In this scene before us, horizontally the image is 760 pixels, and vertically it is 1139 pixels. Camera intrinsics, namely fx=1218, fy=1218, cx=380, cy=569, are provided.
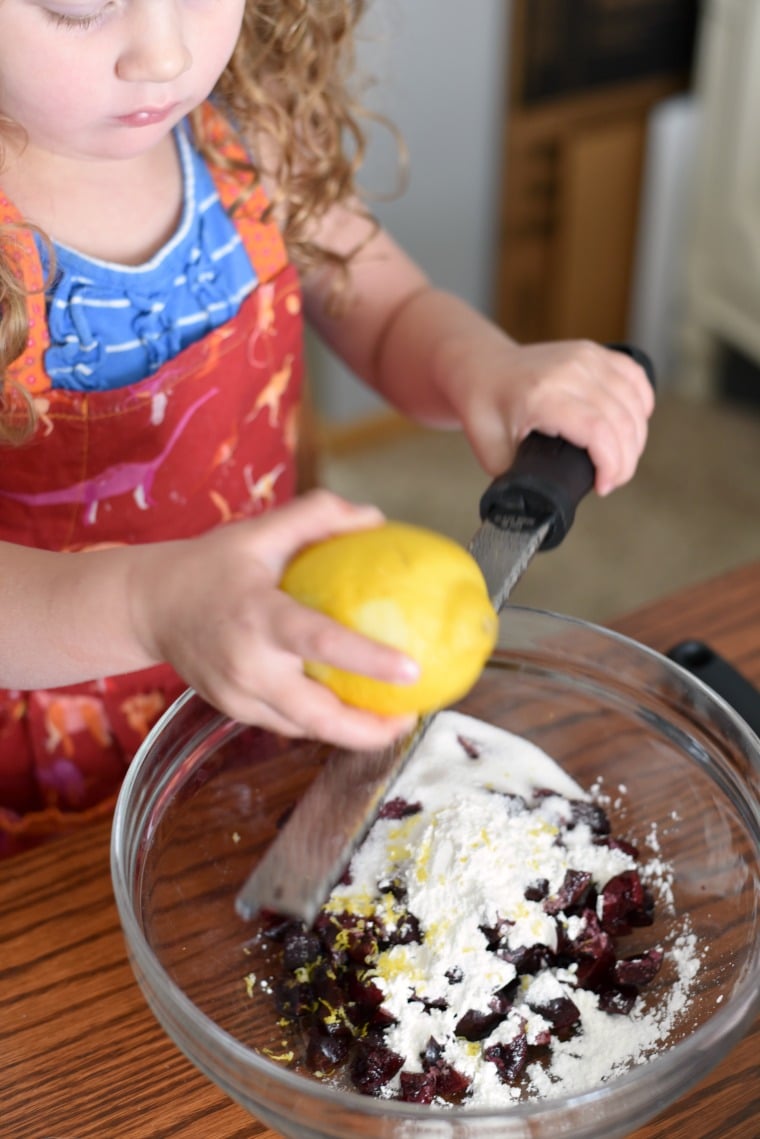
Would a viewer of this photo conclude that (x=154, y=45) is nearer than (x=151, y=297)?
Yes

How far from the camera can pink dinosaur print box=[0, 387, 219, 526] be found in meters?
0.95

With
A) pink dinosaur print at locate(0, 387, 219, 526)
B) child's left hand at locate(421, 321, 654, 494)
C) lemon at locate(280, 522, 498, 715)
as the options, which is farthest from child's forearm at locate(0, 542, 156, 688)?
child's left hand at locate(421, 321, 654, 494)

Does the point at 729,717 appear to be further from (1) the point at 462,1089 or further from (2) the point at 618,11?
(2) the point at 618,11

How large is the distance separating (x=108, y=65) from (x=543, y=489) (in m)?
0.36

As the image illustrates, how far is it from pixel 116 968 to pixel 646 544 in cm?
182

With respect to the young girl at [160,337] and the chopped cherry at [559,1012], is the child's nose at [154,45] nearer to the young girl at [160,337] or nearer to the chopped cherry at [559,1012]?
the young girl at [160,337]

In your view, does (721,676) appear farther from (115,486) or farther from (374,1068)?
(115,486)

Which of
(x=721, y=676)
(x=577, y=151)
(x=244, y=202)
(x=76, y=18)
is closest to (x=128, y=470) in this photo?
(x=244, y=202)

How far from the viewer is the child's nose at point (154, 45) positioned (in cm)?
69

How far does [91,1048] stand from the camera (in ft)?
2.19

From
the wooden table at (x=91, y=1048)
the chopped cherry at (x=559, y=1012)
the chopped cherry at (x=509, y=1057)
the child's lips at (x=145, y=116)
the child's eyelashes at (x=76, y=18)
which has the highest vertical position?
the child's eyelashes at (x=76, y=18)

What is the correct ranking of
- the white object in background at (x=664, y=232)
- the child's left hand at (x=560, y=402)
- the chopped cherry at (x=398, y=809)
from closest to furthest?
the chopped cherry at (x=398, y=809), the child's left hand at (x=560, y=402), the white object in background at (x=664, y=232)

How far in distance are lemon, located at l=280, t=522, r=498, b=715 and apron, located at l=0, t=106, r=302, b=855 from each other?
41 centimetres

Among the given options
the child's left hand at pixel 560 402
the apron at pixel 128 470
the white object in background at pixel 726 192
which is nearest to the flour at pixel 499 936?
the child's left hand at pixel 560 402
